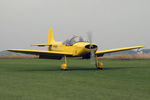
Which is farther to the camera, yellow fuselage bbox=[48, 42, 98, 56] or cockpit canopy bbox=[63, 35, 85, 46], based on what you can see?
cockpit canopy bbox=[63, 35, 85, 46]

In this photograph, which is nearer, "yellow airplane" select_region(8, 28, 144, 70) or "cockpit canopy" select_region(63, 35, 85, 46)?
"yellow airplane" select_region(8, 28, 144, 70)

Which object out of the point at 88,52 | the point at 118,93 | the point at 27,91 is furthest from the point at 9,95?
the point at 88,52

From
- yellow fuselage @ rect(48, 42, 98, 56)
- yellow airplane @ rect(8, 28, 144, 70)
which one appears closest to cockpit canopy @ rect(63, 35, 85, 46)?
yellow airplane @ rect(8, 28, 144, 70)

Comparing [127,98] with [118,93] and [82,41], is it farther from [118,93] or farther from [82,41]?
[82,41]

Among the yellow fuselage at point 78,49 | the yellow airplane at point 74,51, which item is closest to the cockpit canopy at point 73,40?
the yellow airplane at point 74,51

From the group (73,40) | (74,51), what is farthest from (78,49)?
(73,40)

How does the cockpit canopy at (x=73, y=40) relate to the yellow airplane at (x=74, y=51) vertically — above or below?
above

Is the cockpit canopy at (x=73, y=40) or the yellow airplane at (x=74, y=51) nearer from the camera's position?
the yellow airplane at (x=74, y=51)

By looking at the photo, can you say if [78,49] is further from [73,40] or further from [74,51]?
[73,40]

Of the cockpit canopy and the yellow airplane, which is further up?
the cockpit canopy

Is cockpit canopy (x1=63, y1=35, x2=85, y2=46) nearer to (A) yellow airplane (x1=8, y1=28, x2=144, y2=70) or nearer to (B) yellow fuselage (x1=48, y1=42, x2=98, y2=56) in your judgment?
(A) yellow airplane (x1=8, y1=28, x2=144, y2=70)

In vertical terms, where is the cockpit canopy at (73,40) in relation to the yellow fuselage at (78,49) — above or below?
above

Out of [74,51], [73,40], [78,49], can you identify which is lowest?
[74,51]

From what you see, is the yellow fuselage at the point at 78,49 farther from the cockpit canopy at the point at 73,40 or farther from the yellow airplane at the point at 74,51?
the cockpit canopy at the point at 73,40
